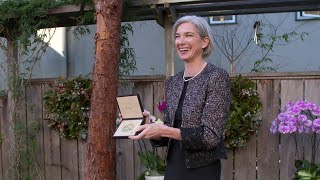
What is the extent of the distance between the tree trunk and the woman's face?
41.9 inches

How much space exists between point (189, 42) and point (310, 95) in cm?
179

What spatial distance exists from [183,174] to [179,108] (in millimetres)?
314

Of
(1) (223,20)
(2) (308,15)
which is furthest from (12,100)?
(2) (308,15)

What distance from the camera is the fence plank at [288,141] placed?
3328 mm

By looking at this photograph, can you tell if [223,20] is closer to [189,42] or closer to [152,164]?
[152,164]

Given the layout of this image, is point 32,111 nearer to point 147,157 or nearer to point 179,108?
point 147,157

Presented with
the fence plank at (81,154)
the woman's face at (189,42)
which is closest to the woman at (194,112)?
Answer: the woman's face at (189,42)

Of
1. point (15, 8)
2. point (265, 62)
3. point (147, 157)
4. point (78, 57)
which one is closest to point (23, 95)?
point (15, 8)

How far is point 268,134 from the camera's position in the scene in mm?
3400

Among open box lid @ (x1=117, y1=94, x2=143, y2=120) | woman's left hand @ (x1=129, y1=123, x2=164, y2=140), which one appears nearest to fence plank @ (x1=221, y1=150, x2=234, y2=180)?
open box lid @ (x1=117, y1=94, x2=143, y2=120)

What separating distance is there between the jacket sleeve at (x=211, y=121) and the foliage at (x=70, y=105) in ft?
7.35

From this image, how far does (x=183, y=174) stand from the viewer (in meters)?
→ 1.92

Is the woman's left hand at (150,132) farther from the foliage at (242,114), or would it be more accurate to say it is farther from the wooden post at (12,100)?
→ the wooden post at (12,100)

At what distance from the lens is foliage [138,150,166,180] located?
11.6ft
